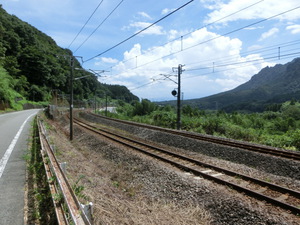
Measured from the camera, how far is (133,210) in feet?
19.6

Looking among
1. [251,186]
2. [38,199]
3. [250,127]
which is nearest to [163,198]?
[251,186]

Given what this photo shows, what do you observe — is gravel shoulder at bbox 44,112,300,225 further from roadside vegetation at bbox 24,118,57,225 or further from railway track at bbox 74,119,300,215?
roadside vegetation at bbox 24,118,57,225

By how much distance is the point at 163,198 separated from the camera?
26.8 ft

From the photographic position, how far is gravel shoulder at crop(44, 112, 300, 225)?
5746 mm

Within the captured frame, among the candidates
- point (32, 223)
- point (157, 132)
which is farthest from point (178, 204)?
point (157, 132)

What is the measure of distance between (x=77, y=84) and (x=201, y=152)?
94398 mm

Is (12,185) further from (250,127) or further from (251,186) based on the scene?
(250,127)

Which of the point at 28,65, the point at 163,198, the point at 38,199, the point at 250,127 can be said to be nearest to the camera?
the point at 38,199

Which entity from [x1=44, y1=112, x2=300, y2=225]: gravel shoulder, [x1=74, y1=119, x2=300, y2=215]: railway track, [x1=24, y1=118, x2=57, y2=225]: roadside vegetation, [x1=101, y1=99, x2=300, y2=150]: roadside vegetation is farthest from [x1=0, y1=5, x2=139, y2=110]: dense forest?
[x1=24, y1=118, x2=57, y2=225]: roadside vegetation

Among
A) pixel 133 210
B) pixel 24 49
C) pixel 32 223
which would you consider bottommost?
pixel 133 210

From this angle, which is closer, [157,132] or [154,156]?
[154,156]

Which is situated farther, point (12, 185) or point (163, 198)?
point (163, 198)

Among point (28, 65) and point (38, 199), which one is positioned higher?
point (28, 65)

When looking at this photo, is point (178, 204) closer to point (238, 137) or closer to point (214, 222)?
point (214, 222)
